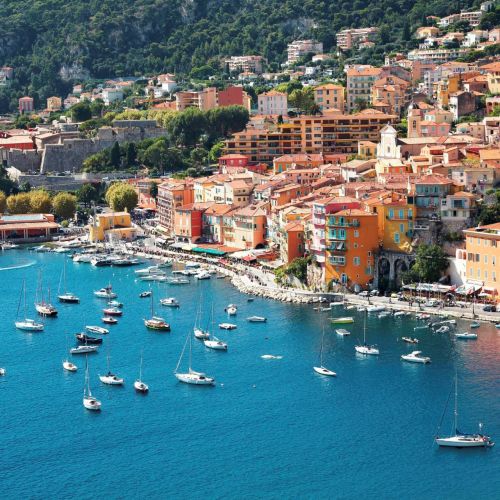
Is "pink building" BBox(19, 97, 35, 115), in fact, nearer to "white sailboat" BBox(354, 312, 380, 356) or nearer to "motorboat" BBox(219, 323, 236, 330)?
"motorboat" BBox(219, 323, 236, 330)

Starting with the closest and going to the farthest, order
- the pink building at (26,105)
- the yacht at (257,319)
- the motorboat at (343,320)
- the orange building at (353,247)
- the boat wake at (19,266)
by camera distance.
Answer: the motorboat at (343,320), the yacht at (257,319), the orange building at (353,247), the boat wake at (19,266), the pink building at (26,105)

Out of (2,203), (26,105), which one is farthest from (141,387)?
(26,105)

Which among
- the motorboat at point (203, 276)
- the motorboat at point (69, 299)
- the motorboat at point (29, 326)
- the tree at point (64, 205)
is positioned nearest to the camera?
the motorboat at point (29, 326)

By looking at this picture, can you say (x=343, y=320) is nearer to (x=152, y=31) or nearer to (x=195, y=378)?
(x=195, y=378)

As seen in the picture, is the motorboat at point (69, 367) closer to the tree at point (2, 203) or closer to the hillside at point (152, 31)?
the tree at point (2, 203)

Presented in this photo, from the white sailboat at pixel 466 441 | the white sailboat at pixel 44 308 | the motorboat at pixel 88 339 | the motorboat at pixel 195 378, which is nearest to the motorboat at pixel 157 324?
the motorboat at pixel 88 339

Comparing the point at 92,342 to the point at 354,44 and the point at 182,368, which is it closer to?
the point at 182,368

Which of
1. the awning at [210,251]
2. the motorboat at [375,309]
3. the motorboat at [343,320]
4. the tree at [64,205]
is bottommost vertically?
the motorboat at [343,320]
